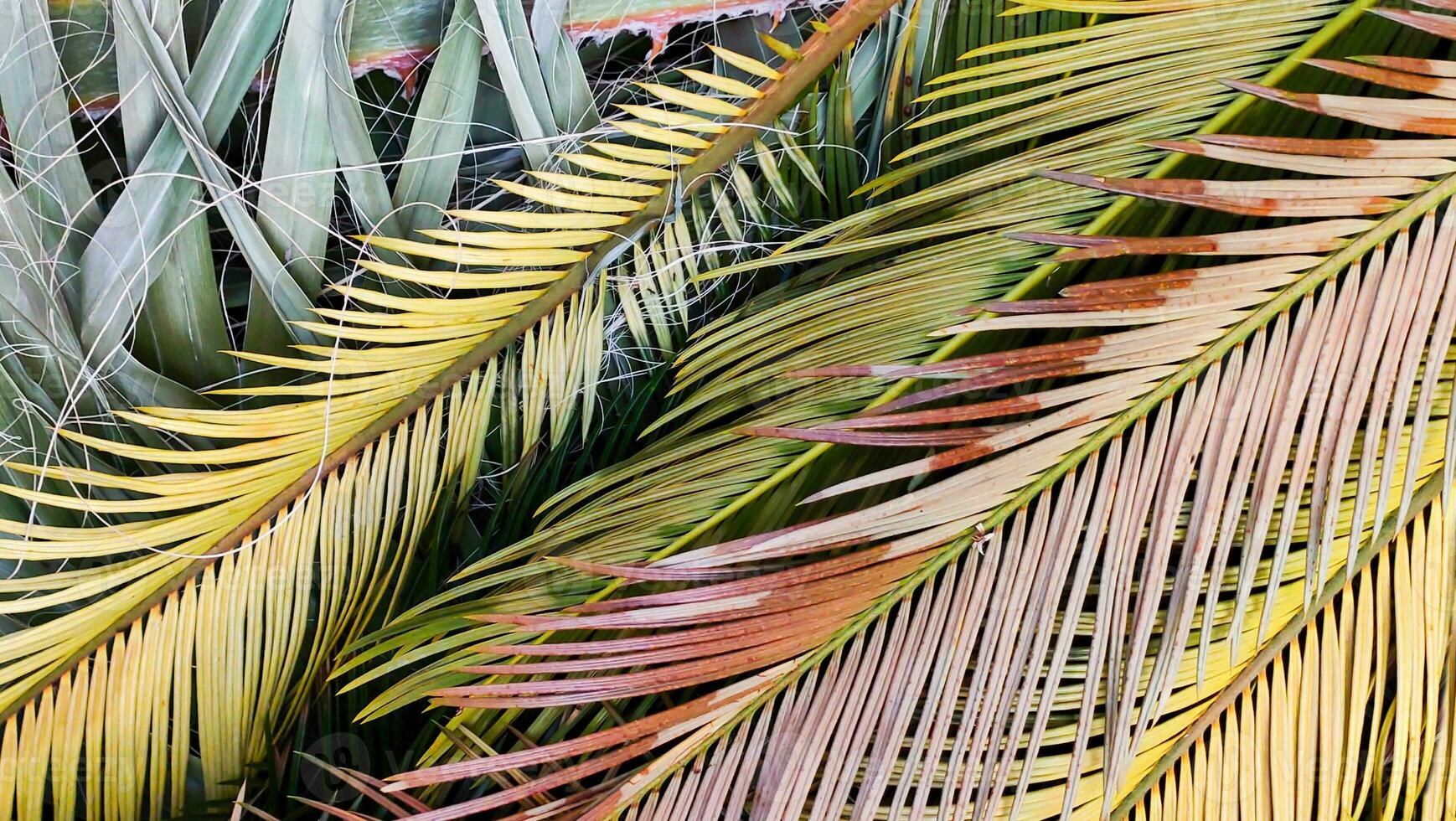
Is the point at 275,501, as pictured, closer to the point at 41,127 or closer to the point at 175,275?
the point at 175,275

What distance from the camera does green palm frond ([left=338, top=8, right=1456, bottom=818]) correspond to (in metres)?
0.43

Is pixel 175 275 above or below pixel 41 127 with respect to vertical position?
below

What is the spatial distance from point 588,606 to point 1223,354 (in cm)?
37

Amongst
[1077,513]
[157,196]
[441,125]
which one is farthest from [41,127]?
[1077,513]

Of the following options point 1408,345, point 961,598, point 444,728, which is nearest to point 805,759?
point 961,598

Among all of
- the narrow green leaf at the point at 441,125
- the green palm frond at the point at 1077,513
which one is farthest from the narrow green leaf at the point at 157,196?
the green palm frond at the point at 1077,513

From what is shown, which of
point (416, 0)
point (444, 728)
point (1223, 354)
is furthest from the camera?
point (416, 0)

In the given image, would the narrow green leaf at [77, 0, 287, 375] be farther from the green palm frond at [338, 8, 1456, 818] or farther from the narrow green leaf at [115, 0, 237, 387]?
the green palm frond at [338, 8, 1456, 818]

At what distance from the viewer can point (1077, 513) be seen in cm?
44

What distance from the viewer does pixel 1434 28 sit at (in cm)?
45

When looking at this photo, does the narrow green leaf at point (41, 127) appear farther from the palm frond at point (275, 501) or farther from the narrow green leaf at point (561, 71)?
the narrow green leaf at point (561, 71)

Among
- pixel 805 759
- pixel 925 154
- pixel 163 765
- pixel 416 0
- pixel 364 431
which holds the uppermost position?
pixel 416 0

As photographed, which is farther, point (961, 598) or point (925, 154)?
point (925, 154)

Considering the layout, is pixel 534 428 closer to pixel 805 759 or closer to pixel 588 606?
pixel 588 606
